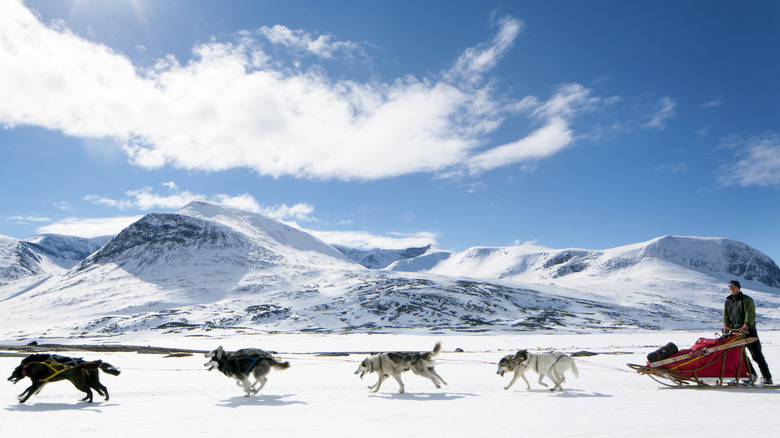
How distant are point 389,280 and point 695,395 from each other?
150 m

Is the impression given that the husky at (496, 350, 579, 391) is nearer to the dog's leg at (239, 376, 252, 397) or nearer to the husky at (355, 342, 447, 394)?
the husky at (355, 342, 447, 394)

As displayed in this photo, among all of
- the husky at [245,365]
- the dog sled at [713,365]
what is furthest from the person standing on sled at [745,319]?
the husky at [245,365]

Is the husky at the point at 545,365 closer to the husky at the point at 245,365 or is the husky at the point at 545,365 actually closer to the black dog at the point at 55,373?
the husky at the point at 245,365

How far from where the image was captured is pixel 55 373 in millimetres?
10625

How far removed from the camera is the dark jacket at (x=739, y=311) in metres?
11.6

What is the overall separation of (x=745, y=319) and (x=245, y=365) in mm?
13014

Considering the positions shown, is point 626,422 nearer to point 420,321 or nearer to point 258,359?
point 258,359

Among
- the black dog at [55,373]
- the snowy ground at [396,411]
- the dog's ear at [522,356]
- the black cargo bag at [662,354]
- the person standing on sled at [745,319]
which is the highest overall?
the person standing on sled at [745,319]

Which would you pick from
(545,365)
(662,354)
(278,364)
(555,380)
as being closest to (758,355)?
(662,354)

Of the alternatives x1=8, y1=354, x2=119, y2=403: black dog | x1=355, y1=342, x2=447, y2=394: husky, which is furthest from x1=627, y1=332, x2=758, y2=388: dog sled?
x1=8, y1=354, x2=119, y2=403: black dog

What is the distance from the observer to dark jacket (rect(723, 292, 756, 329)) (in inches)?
458

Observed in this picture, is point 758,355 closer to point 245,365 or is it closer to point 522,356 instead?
point 522,356

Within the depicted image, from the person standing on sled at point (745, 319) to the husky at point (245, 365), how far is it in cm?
1207

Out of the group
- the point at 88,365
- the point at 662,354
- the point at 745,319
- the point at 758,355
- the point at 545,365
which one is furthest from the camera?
the point at 545,365
